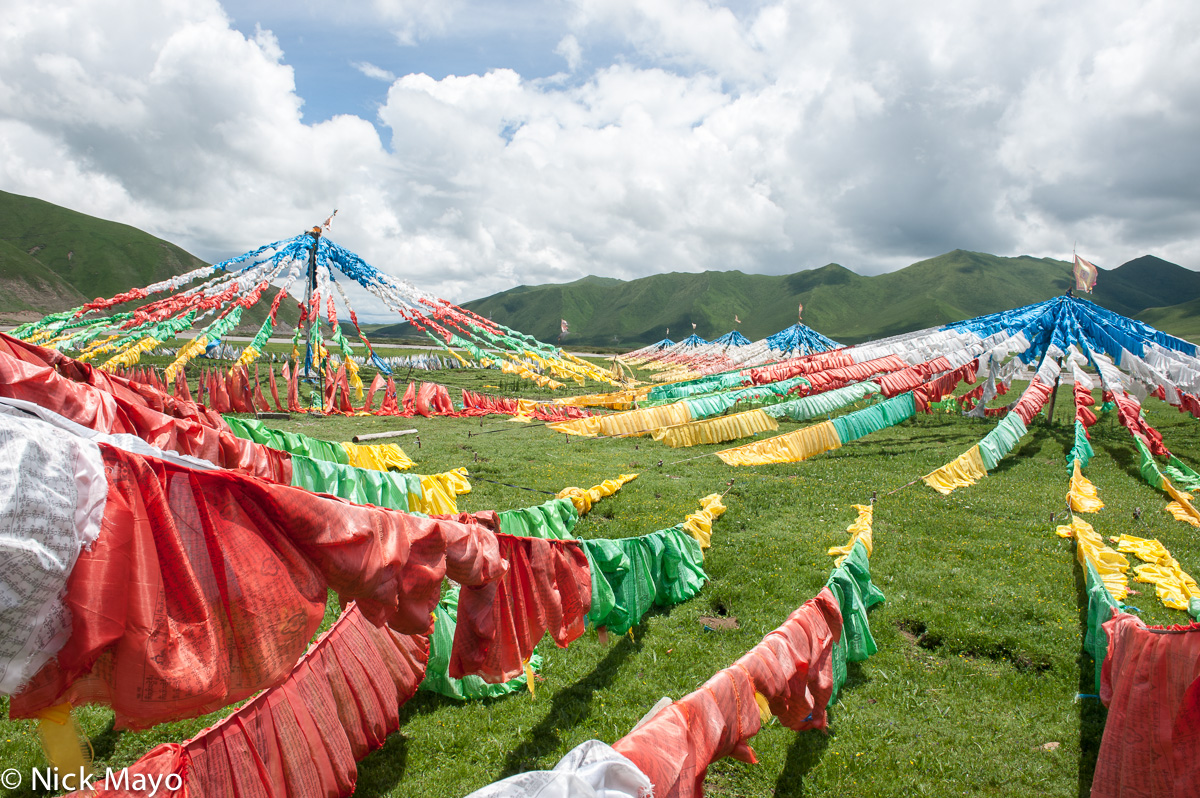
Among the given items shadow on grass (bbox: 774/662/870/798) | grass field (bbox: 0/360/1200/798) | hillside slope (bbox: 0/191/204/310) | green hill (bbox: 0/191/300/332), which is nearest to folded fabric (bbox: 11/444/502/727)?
grass field (bbox: 0/360/1200/798)

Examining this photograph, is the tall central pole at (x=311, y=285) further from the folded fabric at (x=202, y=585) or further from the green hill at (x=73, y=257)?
the green hill at (x=73, y=257)

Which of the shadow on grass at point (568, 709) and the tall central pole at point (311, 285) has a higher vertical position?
the tall central pole at point (311, 285)

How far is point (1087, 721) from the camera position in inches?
219

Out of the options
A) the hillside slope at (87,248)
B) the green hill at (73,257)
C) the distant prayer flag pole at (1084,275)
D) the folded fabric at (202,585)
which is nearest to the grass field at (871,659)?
the folded fabric at (202,585)

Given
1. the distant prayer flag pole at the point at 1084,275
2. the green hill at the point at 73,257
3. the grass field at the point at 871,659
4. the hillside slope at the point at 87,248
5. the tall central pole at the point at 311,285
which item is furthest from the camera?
the hillside slope at the point at 87,248

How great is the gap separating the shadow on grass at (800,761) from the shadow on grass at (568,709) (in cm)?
196

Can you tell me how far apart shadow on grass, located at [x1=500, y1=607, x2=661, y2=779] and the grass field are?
0.02 meters

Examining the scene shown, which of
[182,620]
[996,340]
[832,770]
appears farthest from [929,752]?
[996,340]

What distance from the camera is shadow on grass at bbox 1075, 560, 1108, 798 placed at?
4.93m

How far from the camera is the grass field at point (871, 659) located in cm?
511

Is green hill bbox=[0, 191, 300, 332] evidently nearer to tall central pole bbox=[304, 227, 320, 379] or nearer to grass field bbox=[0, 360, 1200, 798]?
tall central pole bbox=[304, 227, 320, 379]

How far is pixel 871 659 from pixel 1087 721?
194cm

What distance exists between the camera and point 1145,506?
440 inches


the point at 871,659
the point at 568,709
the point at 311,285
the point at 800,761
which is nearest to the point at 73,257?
the point at 311,285
